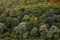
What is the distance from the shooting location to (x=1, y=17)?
4133 mm

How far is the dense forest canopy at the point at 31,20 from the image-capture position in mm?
3777

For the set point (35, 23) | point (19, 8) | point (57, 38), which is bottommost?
point (57, 38)

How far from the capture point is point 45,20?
391 centimetres

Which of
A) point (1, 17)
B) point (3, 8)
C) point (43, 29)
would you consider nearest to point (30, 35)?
point (43, 29)

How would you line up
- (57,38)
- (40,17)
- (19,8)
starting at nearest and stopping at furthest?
(57,38) → (40,17) → (19,8)

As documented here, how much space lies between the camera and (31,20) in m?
3.98

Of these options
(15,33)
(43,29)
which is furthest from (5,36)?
(43,29)

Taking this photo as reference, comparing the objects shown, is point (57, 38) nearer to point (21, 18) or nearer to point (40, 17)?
point (40, 17)

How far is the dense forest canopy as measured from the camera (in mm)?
3777

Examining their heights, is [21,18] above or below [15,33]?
above

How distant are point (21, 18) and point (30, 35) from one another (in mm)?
487

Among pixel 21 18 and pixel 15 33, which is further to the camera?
pixel 21 18

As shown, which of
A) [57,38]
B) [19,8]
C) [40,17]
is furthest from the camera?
[19,8]

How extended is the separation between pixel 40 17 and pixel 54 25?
13.0 inches
